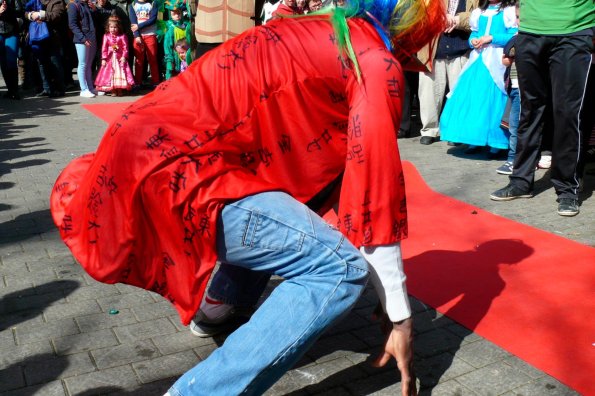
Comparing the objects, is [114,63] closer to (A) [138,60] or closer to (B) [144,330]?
(A) [138,60]

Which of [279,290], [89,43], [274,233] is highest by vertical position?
[274,233]

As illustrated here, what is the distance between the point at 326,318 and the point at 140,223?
2.06 ft

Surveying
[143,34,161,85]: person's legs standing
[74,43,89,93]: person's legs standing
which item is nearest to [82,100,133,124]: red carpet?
[74,43,89,93]: person's legs standing

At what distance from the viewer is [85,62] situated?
12.5 m

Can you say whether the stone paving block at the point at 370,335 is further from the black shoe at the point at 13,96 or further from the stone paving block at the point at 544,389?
the black shoe at the point at 13,96

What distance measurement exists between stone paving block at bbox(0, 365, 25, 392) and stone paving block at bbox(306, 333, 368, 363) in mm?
1152

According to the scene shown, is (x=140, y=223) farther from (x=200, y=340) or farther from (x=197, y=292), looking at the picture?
(x=200, y=340)

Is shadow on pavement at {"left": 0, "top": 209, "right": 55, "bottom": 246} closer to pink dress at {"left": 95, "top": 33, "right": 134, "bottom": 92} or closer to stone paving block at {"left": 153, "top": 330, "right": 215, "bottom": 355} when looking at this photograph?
stone paving block at {"left": 153, "top": 330, "right": 215, "bottom": 355}

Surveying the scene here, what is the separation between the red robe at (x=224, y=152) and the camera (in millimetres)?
2086

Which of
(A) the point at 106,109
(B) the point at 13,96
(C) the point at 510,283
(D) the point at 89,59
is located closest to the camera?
(C) the point at 510,283

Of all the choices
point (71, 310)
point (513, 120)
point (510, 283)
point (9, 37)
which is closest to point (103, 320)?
point (71, 310)

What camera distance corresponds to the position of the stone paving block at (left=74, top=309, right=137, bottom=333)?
3.28 metres

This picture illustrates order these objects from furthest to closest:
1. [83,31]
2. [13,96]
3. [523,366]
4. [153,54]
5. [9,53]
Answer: [153,54] < [83,31] < [13,96] < [9,53] < [523,366]

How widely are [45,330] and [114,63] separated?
33.2 feet
